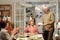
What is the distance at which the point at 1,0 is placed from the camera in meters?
7.95

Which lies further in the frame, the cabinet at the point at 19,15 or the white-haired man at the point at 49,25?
the cabinet at the point at 19,15

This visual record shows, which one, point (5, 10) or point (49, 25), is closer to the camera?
point (49, 25)

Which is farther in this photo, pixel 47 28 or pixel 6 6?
pixel 6 6

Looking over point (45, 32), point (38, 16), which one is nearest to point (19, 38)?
point (45, 32)

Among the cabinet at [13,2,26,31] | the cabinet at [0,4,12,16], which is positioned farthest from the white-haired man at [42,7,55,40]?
the cabinet at [0,4,12,16]

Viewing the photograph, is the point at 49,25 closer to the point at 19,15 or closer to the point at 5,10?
the point at 19,15

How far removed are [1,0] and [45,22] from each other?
321 cm

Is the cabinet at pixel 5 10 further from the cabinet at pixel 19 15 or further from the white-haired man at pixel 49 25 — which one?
the white-haired man at pixel 49 25

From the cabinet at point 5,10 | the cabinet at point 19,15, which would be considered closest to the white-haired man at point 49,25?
the cabinet at point 19,15

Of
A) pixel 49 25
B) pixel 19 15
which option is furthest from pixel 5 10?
pixel 49 25

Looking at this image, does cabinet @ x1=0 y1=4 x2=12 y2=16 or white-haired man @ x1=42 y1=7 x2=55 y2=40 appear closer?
white-haired man @ x1=42 y1=7 x2=55 y2=40

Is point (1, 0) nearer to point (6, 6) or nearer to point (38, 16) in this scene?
point (6, 6)

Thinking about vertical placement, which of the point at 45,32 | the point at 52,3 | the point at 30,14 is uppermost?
the point at 52,3

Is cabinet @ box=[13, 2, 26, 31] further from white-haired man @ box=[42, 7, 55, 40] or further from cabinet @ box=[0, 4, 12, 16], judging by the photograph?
white-haired man @ box=[42, 7, 55, 40]
